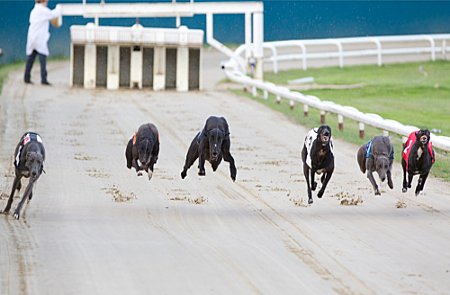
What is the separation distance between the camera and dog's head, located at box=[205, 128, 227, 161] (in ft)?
33.8

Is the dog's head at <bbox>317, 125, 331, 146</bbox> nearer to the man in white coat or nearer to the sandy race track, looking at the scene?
the sandy race track

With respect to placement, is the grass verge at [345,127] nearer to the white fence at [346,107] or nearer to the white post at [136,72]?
the white fence at [346,107]

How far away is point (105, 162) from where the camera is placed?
14.3m

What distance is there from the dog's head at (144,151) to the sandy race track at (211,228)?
20.9 inches

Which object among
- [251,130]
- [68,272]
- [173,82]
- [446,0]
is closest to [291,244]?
Result: [68,272]

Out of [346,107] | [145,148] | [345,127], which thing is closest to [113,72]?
[345,127]

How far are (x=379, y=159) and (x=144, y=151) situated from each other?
6.98 feet

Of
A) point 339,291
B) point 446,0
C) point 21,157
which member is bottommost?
point 339,291

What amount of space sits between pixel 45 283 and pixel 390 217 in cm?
431

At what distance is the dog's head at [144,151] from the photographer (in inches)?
405

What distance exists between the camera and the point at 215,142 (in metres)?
10.3

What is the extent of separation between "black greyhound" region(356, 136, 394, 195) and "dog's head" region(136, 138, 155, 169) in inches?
79.9

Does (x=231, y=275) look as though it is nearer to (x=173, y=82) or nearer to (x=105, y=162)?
(x=105, y=162)

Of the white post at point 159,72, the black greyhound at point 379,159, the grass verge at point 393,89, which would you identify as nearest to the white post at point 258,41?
the grass verge at point 393,89
